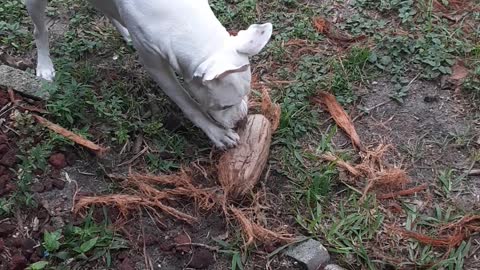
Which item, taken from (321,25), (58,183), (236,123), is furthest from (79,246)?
(321,25)

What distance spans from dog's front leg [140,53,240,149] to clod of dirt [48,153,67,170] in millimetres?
562

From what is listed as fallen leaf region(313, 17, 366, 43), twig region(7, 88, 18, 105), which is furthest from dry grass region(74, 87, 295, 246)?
fallen leaf region(313, 17, 366, 43)

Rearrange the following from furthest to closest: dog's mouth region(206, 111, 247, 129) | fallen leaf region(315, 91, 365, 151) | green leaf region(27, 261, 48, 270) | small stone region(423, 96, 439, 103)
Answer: small stone region(423, 96, 439, 103)
fallen leaf region(315, 91, 365, 151)
dog's mouth region(206, 111, 247, 129)
green leaf region(27, 261, 48, 270)

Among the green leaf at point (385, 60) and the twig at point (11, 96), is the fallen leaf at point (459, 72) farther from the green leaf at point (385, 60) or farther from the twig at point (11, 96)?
the twig at point (11, 96)

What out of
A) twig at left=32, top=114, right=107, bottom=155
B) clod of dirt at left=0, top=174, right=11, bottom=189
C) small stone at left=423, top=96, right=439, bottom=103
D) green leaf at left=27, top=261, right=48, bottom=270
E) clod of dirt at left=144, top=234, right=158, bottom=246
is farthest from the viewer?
small stone at left=423, top=96, right=439, bottom=103

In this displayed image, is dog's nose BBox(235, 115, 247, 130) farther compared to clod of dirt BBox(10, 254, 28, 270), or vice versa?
dog's nose BBox(235, 115, 247, 130)

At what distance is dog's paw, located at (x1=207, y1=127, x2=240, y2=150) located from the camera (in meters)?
3.34

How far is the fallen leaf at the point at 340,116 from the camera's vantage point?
142 inches

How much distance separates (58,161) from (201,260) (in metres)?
0.84

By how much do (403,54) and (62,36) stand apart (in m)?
1.95


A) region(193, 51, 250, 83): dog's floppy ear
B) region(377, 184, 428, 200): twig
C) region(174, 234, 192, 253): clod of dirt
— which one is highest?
region(193, 51, 250, 83): dog's floppy ear

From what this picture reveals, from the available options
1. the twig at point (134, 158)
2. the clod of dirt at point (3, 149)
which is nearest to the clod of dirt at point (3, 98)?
the clod of dirt at point (3, 149)

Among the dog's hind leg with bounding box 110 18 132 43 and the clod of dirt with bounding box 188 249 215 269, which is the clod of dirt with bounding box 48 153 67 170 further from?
the dog's hind leg with bounding box 110 18 132 43

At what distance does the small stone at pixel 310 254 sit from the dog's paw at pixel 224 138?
57 centimetres
